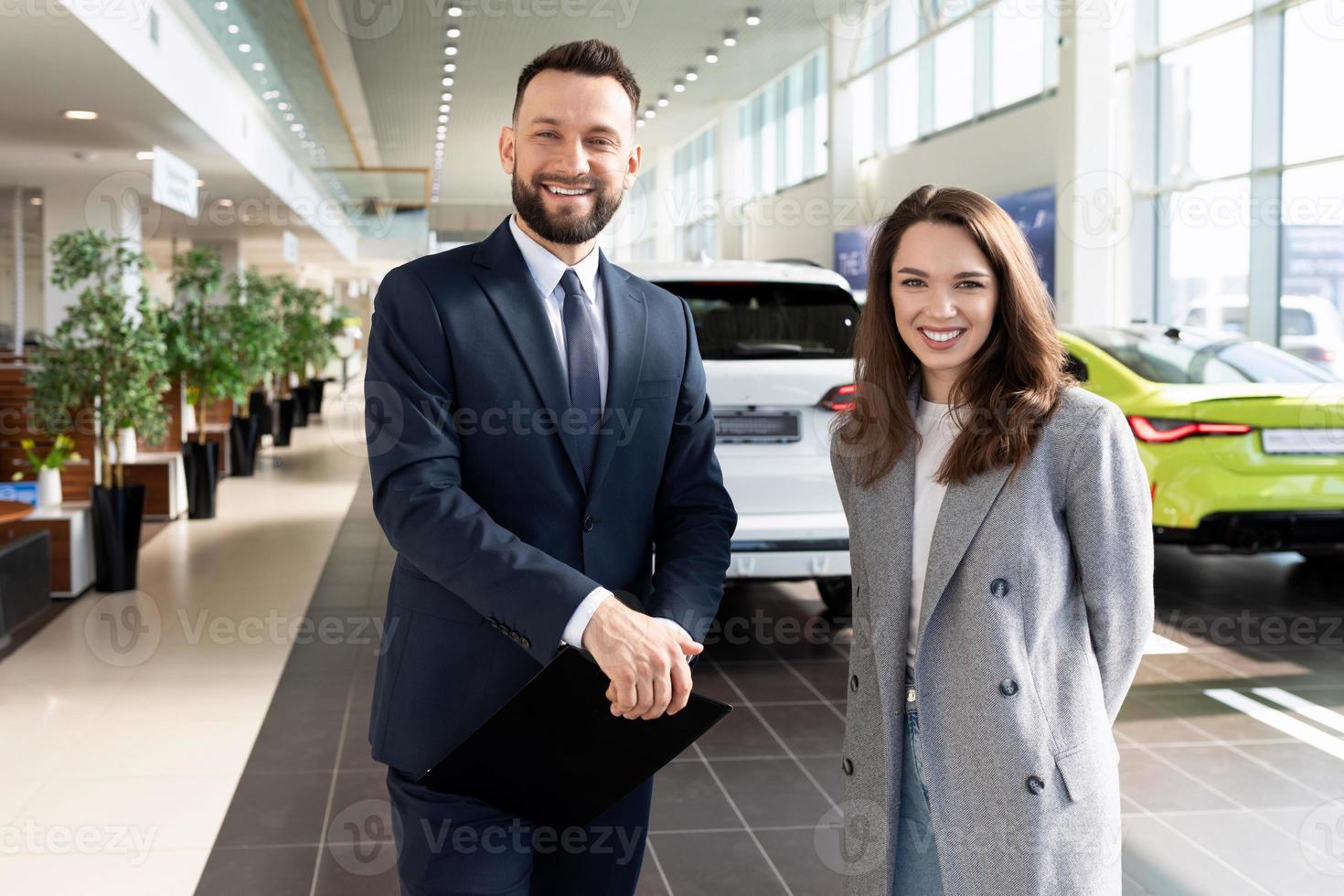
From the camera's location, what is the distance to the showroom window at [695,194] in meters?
24.5

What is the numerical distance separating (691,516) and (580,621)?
327 millimetres

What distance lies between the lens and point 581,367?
1.61 metres

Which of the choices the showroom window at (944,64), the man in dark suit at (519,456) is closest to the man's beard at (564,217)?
the man in dark suit at (519,456)

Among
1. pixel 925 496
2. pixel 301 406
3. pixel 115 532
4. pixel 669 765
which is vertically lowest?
pixel 669 765

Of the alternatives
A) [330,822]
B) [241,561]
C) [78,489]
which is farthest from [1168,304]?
[330,822]

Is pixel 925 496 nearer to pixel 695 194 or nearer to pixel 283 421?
pixel 283 421

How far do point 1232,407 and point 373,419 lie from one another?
16.4 feet

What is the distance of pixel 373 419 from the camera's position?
1.56 meters

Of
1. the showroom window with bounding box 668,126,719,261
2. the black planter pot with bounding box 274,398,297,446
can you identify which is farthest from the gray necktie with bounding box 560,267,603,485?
the showroom window with bounding box 668,126,719,261

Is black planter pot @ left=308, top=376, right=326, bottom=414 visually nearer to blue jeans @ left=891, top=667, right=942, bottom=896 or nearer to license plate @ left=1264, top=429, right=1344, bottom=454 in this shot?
license plate @ left=1264, top=429, right=1344, bottom=454

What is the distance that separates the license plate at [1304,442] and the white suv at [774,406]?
88.4 inches

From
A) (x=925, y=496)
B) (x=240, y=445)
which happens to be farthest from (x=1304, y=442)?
(x=240, y=445)

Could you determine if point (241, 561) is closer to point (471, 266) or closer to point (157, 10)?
point (157, 10)

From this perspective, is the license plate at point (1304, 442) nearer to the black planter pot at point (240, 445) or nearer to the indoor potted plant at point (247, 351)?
the indoor potted plant at point (247, 351)
